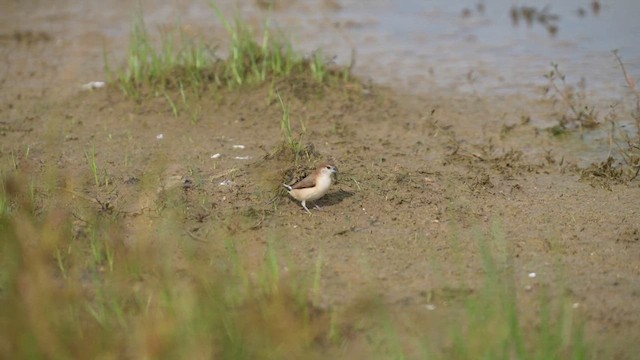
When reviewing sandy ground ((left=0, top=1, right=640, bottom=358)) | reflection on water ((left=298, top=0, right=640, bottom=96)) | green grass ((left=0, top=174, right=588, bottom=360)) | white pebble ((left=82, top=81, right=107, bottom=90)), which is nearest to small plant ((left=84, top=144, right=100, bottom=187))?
sandy ground ((left=0, top=1, right=640, bottom=358))

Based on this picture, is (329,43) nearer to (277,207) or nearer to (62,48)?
(62,48)

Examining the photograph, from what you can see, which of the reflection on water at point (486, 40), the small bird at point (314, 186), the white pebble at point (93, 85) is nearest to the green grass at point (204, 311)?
the small bird at point (314, 186)

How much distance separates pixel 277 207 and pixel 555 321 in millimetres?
2124

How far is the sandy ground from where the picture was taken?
15.6 feet

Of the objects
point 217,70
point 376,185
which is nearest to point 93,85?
point 217,70

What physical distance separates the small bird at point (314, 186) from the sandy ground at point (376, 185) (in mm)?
151

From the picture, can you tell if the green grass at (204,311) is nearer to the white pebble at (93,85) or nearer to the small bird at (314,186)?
the small bird at (314,186)

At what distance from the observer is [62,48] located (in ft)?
34.5

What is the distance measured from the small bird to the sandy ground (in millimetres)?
151

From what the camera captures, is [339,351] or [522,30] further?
[522,30]

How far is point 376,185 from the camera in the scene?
604 cm

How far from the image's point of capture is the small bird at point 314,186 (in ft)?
18.1

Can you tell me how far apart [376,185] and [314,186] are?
2.22 ft

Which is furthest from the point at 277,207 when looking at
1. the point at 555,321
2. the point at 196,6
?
the point at 196,6
